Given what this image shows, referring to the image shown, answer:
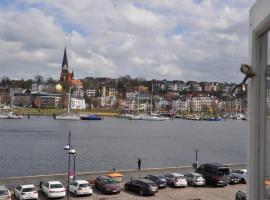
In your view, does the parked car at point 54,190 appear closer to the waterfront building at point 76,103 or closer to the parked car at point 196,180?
the parked car at point 196,180

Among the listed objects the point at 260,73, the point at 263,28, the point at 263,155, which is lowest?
the point at 263,155

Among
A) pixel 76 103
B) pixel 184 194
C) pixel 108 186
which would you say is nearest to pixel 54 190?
pixel 108 186

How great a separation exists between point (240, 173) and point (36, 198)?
13093 mm

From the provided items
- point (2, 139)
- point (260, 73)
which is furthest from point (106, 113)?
point (260, 73)

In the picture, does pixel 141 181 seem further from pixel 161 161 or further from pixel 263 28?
pixel 161 161

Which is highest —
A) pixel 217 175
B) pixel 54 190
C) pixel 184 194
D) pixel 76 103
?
pixel 76 103

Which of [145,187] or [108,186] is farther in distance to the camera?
[108,186]

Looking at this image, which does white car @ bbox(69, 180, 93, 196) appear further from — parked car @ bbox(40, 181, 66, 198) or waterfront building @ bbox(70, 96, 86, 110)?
waterfront building @ bbox(70, 96, 86, 110)

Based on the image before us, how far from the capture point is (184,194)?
2386 cm

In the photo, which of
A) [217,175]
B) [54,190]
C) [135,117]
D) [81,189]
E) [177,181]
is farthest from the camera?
[135,117]

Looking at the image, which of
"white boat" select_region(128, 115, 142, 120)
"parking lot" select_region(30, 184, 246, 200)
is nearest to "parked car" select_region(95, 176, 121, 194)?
"parking lot" select_region(30, 184, 246, 200)

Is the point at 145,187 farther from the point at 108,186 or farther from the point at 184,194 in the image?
the point at 184,194

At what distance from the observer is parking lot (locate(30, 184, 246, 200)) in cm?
2280

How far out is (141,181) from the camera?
23594mm
